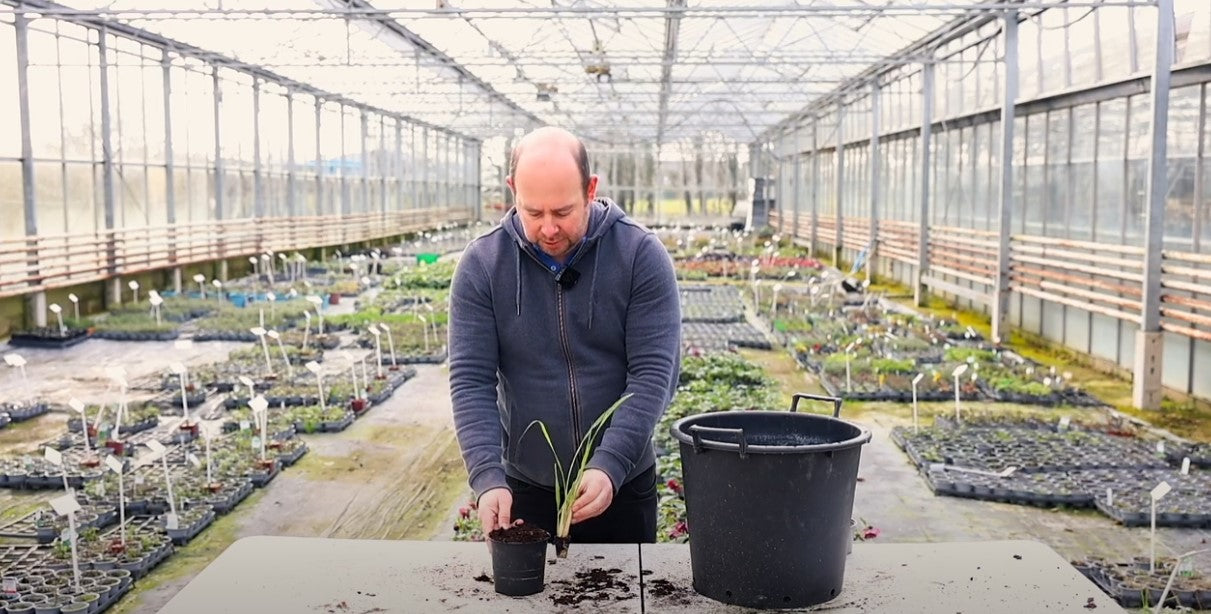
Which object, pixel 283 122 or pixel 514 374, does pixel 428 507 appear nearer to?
pixel 514 374

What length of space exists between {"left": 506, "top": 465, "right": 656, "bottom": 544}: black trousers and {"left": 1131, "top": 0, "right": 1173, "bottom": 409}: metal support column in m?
7.45

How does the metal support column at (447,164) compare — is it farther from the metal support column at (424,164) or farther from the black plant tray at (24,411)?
the black plant tray at (24,411)

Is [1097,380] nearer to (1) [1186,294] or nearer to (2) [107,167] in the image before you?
(1) [1186,294]

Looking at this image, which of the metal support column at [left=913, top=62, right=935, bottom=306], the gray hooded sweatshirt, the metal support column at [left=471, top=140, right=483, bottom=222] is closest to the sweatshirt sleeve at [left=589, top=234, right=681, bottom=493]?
the gray hooded sweatshirt

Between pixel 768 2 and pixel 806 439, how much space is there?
1582 centimetres

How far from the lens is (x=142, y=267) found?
15773mm

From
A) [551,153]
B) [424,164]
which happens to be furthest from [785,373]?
A: [424,164]

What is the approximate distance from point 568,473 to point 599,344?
12.1 inches

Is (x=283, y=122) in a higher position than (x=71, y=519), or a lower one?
higher

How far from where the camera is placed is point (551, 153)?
236 centimetres

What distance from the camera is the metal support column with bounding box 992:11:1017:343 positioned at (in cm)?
1274

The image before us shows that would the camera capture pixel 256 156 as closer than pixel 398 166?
Yes

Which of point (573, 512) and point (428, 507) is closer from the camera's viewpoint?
point (573, 512)

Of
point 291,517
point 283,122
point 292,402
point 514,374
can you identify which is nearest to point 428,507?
point 291,517
